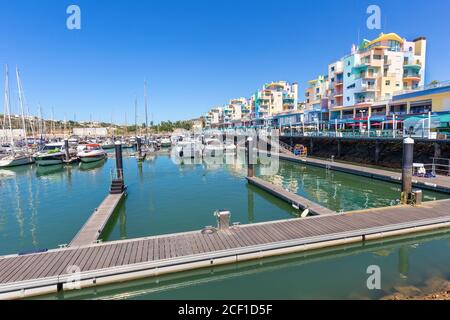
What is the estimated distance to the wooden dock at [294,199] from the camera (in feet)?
43.0

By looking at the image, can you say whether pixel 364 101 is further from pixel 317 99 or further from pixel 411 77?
pixel 317 99

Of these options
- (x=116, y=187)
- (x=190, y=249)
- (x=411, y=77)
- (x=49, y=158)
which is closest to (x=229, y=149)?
(x=49, y=158)

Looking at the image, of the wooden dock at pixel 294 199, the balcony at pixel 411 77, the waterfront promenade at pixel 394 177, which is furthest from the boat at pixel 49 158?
the balcony at pixel 411 77

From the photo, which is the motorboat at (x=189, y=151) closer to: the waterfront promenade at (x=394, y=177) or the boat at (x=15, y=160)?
the waterfront promenade at (x=394, y=177)

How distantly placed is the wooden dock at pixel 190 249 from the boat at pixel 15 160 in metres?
36.9

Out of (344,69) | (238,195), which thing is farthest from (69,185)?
(344,69)

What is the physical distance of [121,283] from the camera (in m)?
7.81

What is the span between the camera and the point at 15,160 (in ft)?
124

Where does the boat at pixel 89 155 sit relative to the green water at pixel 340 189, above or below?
above

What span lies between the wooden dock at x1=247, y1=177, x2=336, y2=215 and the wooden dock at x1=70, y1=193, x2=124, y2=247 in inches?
394

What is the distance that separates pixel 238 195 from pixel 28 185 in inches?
819

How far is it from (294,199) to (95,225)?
1072cm

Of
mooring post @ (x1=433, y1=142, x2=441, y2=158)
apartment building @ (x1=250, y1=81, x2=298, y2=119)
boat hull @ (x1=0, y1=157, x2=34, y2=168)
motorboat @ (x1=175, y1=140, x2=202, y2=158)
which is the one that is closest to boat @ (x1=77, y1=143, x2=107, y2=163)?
boat hull @ (x1=0, y1=157, x2=34, y2=168)
